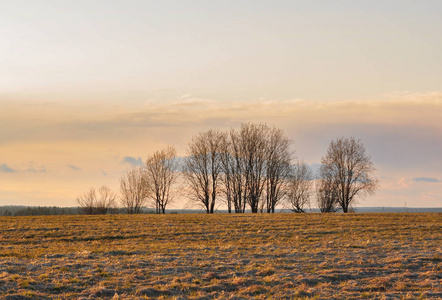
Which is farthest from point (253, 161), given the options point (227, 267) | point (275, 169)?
point (227, 267)

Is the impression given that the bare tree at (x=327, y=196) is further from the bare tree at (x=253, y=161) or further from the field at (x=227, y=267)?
the field at (x=227, y=267)

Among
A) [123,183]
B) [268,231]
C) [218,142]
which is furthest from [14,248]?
[123,183]

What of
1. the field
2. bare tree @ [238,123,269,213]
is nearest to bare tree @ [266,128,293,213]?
bare tree @ [238,123,269,213]

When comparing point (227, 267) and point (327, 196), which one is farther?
point (327, 196)

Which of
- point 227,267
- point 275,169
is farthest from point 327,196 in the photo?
point 227,267

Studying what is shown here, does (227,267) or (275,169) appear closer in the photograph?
(227,267)

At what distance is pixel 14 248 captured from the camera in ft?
75.0

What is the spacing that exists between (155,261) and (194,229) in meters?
14.5

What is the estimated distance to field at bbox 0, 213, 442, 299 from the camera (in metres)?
13.3

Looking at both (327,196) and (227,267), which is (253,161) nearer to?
(327,196)

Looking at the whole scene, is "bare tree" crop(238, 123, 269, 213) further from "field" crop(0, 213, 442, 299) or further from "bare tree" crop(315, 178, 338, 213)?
"field" crop(0, 213, 442, 299)

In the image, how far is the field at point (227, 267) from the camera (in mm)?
13344

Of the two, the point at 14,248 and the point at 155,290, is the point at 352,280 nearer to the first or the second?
the point at 155,290

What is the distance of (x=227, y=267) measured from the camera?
645 inches
